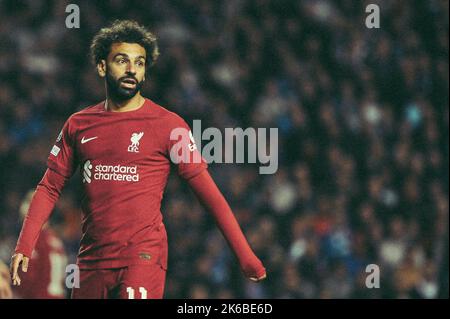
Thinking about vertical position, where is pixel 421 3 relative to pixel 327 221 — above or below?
above

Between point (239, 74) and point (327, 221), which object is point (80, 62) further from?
point (327, 221)

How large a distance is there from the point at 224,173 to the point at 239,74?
107 cm

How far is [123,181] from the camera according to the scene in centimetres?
400

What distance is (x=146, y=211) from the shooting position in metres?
4.01

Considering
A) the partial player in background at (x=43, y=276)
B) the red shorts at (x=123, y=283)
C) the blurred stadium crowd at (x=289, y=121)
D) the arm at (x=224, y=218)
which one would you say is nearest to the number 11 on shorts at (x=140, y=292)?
the red shorts at (x=123, y=283)

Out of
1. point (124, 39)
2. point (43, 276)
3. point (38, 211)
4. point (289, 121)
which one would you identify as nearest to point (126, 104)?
point (124, 39)

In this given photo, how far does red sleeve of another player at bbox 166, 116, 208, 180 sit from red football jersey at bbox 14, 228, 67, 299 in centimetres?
188

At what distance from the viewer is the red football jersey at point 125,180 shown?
13.1 feet

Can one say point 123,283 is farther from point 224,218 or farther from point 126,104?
point 126,104

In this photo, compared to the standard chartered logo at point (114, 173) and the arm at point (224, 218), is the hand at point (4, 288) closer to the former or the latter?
the standard chartered logo at point (114, 173)

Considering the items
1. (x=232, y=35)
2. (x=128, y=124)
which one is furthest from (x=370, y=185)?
(x=128, y=124)

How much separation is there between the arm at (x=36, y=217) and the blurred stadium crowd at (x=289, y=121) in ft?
10.0

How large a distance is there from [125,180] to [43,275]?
75.5 inches
